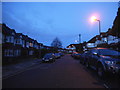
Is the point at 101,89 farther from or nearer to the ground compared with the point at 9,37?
nearer to the ground

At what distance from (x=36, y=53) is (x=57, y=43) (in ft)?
128

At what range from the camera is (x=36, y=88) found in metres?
4.64

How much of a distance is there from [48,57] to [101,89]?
13102 millimetres

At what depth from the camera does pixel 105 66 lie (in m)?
5.54

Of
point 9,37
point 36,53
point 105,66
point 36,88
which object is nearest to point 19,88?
point 36,88

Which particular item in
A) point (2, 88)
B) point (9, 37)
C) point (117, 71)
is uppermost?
point (9, 37)

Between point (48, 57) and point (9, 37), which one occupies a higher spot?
point (9, 37)

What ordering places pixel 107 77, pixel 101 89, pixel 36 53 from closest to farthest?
pixel 101 89, pixel 107 77, pixel 36 53

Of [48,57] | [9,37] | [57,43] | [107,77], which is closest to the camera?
[107,77]

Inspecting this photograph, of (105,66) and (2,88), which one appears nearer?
(2,88)

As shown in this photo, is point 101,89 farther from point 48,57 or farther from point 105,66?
point 48,57

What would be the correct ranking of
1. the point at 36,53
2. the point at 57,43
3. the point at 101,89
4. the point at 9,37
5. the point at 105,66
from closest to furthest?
the point at 101,89 → the point at 105,66 → the point at 9,37 → the point at 36,53 → the point at 57,43

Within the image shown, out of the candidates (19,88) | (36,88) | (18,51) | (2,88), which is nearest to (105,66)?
(36,88)

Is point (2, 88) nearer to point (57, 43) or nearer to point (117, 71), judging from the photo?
point (117, 71)
